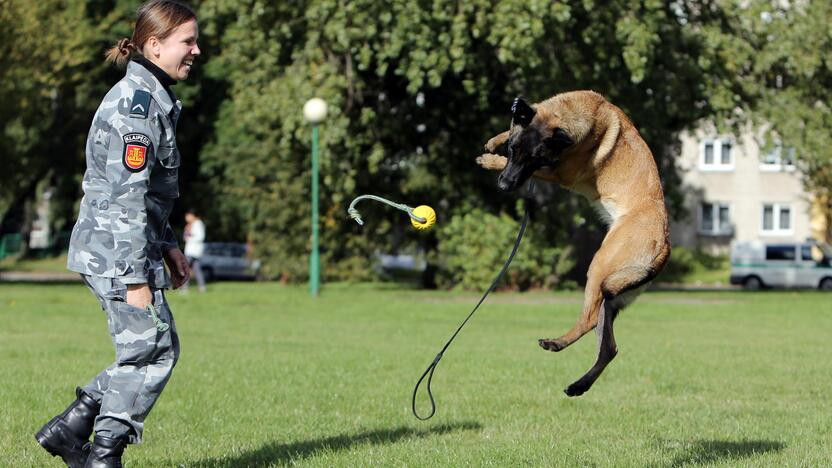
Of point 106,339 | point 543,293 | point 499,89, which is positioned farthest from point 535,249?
point 106,339

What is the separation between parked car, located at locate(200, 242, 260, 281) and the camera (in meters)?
42.0

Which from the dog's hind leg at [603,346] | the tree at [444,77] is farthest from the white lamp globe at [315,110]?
the dog's hind leg at [603,346]

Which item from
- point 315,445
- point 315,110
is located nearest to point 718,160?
point 315,110

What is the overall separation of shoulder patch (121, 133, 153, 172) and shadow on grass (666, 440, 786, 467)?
358 cm

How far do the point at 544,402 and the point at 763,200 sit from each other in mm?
51130

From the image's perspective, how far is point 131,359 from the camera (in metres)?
5.14

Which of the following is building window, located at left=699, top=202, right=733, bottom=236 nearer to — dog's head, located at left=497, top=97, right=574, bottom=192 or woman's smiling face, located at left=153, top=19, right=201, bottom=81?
dog's head, located at left=497, top=97, right=574, bottom=192

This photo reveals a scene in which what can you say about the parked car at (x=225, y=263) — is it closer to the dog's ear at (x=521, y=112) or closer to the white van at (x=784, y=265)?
the white van at (x=784, y=265)

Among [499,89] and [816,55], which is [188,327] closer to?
[499,89]

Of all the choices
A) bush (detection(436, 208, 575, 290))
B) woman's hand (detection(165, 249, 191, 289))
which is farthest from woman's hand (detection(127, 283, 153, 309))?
bush (detection(436, 208, 575, 290))

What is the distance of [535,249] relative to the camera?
2719cm

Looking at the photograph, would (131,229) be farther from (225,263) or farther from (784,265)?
(784,265)

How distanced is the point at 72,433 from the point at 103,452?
327 mm

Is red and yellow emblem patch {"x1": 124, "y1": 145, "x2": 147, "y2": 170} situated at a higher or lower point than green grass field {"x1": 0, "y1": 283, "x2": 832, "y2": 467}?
higher
